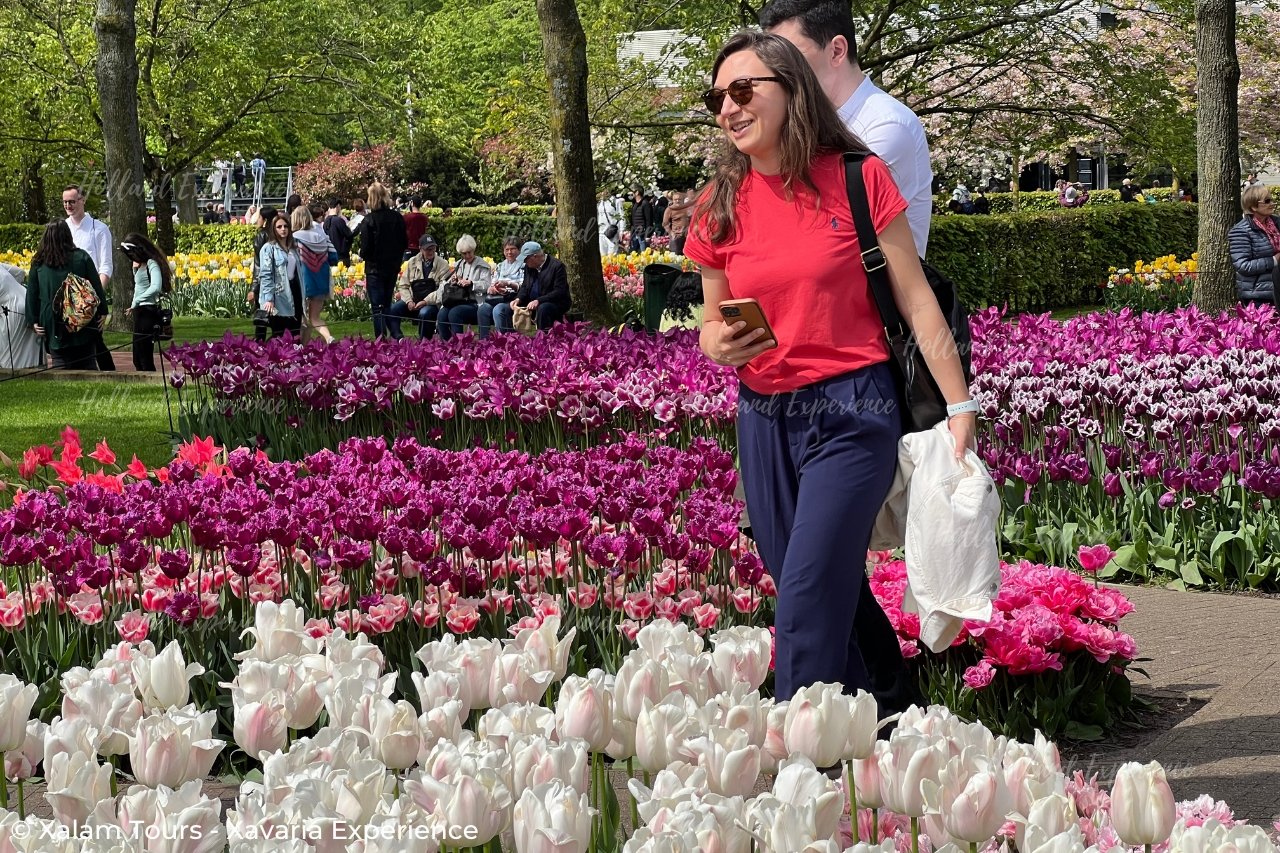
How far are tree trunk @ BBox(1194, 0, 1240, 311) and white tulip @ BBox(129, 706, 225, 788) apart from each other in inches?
462

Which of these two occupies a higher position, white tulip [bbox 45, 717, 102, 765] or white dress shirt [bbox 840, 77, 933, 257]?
white dress shirt [bbox 840, 77, 933, 257]

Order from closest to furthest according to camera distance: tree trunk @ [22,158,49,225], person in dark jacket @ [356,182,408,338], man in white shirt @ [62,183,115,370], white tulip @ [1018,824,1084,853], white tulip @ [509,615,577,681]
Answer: white tulip @ [1018,824,1084,853], white tulip @ [509,615,577,681], man in white shirt @ [62,183,115,370], person in dark jacket @ [356,182,408,338], tree trunk @ [22,158,49,225]

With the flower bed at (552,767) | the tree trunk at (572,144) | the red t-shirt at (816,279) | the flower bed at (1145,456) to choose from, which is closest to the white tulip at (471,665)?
the flower bed at (552,767)

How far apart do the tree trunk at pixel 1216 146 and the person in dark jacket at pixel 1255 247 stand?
20cm

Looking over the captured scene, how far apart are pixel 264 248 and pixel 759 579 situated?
10618mm

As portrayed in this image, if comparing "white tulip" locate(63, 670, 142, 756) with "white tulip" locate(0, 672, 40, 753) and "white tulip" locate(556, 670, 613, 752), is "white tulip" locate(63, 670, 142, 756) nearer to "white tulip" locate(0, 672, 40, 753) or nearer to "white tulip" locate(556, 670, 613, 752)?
"white tulip" locate(0, 672, 40, 753)

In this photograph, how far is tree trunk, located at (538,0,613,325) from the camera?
40.5 feet

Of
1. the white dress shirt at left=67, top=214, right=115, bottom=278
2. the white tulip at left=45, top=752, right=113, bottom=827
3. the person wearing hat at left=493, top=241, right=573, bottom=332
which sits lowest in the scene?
the white tulip at left=45, top=752, right=113, bottom=827

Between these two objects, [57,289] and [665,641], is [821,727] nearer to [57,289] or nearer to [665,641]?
[665,641]

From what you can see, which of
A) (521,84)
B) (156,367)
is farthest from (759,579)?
(521,84)

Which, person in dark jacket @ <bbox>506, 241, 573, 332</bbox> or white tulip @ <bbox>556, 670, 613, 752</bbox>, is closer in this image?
white tulip @ <bbox>556, 670, 613, 752</bbox>

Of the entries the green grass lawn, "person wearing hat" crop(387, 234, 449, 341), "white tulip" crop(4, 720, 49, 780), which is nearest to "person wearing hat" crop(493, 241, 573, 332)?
"person wearing hat" crop(387, 234, 449, 341)

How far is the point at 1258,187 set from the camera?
41.9 feet

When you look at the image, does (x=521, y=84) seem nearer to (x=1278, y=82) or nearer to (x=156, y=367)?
(x=156, y=367)
